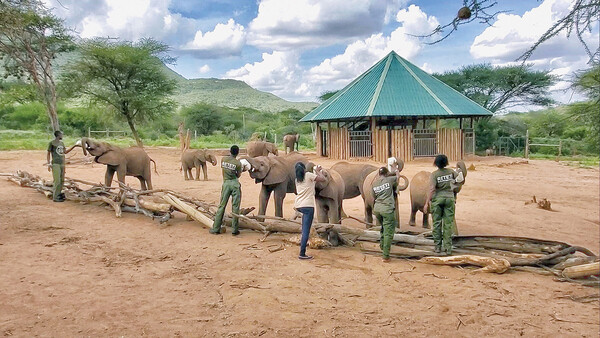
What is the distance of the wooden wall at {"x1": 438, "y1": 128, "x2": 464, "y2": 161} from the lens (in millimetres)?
25587

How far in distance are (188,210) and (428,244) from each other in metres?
4.81

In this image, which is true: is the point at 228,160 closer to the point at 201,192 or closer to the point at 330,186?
the point at 330,186

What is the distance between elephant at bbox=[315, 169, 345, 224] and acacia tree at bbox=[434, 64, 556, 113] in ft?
104

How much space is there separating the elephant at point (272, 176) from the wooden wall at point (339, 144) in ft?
52.1

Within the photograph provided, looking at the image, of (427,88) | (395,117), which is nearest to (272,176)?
(395,117)

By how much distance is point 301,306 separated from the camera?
5.48 meters

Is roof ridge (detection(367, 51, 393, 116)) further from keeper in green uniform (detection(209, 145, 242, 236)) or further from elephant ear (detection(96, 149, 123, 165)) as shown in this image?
keeper in green uniform (detection(209, 145, 242, 236))

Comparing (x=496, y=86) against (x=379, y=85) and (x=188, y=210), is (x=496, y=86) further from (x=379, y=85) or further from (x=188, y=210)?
(x=188, y=210)

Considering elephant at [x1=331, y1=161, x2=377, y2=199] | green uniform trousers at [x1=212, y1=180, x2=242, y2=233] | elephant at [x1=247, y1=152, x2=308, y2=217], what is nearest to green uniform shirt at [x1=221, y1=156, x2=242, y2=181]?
green uniform trousers at [x1=212, y1=180, x2=242, y2=233]

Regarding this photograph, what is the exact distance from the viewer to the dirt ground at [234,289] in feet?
16.3

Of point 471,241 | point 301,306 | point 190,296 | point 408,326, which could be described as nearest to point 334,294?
point 301,306

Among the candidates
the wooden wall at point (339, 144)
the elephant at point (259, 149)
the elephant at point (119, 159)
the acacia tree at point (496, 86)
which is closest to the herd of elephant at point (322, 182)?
the elephant at point (119, 159)

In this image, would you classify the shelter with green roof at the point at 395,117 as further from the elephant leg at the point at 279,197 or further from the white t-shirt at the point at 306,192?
the white t-shirt at the point at 306,192

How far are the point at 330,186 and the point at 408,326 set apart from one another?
3.77 m
